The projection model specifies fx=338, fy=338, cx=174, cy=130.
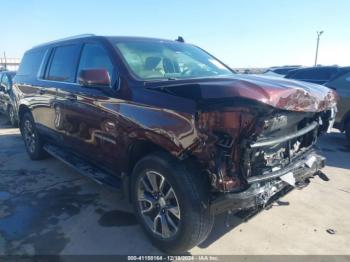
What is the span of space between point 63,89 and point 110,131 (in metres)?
1.43

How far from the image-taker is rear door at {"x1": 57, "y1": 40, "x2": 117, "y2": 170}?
12.2ft

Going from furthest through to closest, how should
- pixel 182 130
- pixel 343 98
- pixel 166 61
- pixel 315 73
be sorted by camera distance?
pixel 315 73 → pixel 343 98 → pixel 166 61 → pixel 182 130

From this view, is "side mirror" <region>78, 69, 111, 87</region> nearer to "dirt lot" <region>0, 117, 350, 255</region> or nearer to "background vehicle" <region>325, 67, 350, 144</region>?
"dirt lot" <region>0, 117, 350, 255</region>

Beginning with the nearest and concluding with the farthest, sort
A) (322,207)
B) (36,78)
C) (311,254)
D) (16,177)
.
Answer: (311,254)
(322,207)
(16,177)
(36,78)

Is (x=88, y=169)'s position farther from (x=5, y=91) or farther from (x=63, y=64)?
(x=5, y=91)

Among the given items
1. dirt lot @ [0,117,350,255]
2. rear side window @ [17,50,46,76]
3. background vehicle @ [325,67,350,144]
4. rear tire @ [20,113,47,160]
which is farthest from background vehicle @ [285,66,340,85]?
rear tire @ [20,113,47,160]

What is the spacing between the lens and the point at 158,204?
10.6 feet

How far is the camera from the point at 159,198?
126 inches

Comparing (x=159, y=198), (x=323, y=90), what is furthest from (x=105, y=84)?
(x=323, y=90)

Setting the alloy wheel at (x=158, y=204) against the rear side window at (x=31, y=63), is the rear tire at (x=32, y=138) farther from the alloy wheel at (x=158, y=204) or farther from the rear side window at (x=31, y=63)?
the alloy wheel at (x=158, y=204)

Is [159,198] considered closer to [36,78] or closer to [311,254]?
[311,254]

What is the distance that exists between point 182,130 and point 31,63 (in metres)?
4.67

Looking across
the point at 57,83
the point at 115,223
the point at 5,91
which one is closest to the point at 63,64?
the point at 57,83

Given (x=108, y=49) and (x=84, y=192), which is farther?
(x=84, y=192)
